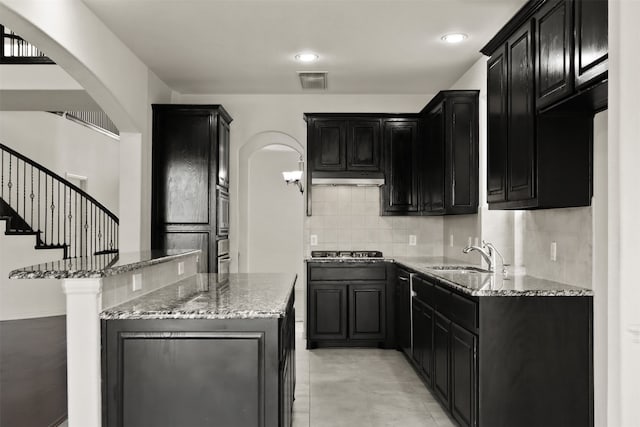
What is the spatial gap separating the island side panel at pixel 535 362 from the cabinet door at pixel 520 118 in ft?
2.23

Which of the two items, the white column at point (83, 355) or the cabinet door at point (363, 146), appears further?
the cabinet door at point (363, 146)

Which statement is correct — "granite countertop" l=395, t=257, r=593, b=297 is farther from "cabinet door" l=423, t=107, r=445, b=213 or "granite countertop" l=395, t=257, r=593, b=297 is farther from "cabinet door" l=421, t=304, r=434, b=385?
"cabinet door" l=423, t=107, r=445, b=213

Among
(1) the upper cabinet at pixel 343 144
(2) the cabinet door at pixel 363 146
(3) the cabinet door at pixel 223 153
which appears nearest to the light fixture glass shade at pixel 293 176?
(3) the cabinet door at pixel 223 153

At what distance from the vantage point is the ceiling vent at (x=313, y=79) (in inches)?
213

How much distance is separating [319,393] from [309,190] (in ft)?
8.37

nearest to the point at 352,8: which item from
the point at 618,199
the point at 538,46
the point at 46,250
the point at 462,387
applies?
the point at 538,46

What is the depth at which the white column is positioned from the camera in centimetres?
228

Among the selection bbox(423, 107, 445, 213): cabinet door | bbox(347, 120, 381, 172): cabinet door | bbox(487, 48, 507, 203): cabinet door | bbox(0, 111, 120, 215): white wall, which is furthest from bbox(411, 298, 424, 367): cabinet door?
bbox(0, 111, 120, 215): white wall

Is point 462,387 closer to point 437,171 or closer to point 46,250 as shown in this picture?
point 437,171

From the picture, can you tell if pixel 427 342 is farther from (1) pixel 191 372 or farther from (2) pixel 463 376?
(1) pixel 191 372

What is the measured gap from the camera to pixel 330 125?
588cm

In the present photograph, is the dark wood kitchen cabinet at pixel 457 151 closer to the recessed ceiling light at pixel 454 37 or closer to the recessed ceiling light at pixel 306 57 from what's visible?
the recessed ceiling light at pixel 454 37

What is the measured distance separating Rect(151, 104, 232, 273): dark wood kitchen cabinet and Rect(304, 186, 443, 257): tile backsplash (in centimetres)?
127

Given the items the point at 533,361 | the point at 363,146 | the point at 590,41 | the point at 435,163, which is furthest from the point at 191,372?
the point at 363,146
